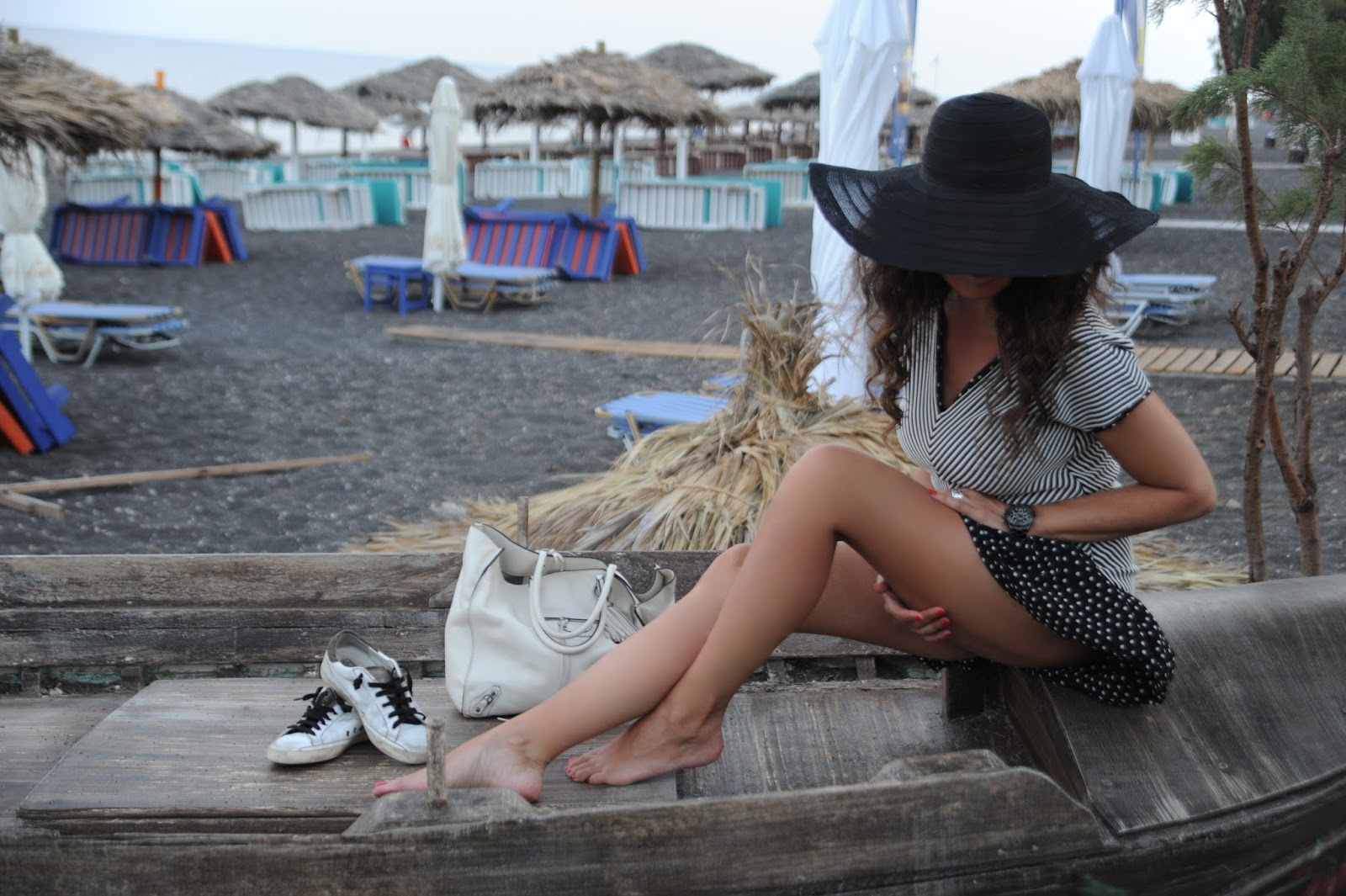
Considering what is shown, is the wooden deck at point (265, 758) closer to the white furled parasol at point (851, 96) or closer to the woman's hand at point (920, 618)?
the woman's hand at point (920, 618)

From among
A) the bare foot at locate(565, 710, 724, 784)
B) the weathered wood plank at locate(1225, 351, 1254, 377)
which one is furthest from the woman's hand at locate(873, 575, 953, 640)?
the weathered wood plank at locate(1225, 351, 1254, 377)

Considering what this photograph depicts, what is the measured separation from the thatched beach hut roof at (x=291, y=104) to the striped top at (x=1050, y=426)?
21446mm

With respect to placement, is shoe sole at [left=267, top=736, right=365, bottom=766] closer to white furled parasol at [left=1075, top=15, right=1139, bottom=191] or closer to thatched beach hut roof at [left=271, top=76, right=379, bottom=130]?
white furled parasol at [left=1075, top=15, right=1139, bottom=191]

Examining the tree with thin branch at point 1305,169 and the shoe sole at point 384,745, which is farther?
the tree with thin branch at point 1305,169

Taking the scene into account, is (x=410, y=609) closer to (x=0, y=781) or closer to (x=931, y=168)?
(x=0, y=781)

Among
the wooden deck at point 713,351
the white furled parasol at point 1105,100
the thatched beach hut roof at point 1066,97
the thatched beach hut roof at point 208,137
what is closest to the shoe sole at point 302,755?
the wooden deck at point 713,351

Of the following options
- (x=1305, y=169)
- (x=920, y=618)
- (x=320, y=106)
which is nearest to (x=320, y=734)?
(x=920, y=618)

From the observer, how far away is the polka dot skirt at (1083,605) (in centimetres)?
188

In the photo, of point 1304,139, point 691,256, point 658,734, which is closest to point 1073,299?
point 658,734

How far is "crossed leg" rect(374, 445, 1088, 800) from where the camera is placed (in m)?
1.96

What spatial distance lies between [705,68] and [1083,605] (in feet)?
80.9

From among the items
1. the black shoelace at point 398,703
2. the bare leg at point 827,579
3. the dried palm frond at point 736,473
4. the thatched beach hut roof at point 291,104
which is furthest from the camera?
the thatched beach hut roof at point 291,104

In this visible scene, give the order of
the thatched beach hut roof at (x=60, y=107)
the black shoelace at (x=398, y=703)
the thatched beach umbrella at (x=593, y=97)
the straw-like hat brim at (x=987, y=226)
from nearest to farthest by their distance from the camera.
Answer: the straw-like hat brim at (x=987, y=226)
the black shoelace at (x=398, y=703)
the thatched beach hut roof at (x=60, y=107)
the thatched beach umbrella at (x=593, y=97)

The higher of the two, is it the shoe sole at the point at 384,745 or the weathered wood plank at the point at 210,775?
Answer: the shoe sole at the point at 384,745
